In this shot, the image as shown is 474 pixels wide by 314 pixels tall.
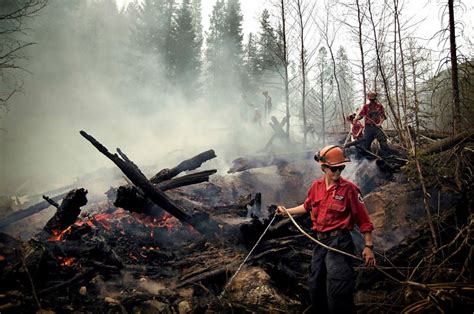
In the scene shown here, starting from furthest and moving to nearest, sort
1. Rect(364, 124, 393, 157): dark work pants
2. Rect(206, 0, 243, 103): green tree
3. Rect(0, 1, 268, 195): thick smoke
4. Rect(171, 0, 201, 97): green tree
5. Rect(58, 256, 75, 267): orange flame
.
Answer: Rect(206, 0, 243, 103): green tree < Rect(171, 0, 201, 97): green tree < Rect(0, 1, 268, 195): thick smoke < Rect(364, 124, 393, 157): dark work pants < Rect(58, 256, 75, 267): orange flame

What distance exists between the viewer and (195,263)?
5.17 metres

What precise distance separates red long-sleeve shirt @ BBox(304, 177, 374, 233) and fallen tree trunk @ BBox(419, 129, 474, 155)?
3.65m

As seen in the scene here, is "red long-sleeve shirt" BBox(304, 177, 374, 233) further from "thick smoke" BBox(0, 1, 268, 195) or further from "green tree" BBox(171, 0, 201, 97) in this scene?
"green tree" BBox(171, 0, 201, 97)

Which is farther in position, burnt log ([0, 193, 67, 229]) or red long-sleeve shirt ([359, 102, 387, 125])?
red long-sleeve shirt ([359, 102, 387, 125])

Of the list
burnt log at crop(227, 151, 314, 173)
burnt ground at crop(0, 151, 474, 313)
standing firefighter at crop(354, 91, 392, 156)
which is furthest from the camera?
burnt log at crop(227, 151, 314, 173)

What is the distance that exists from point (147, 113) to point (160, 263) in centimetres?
2610

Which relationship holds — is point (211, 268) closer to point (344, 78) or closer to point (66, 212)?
point (66, 212)

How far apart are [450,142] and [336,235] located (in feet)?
15.5

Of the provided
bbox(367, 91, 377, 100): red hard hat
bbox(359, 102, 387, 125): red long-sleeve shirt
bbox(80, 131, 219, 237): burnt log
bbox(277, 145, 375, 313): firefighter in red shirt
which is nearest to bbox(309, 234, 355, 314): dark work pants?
bbox(277, 145, 375, 313): firefighter in red shirt

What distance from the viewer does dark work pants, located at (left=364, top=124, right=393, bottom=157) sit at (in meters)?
8.74

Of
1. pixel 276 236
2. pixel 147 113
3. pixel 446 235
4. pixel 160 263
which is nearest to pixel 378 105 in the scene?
pixel 446 235

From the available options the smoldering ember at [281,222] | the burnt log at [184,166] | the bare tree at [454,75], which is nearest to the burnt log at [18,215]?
the smoldering ember at [281,222]

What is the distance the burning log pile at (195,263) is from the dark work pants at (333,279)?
0.58 metres

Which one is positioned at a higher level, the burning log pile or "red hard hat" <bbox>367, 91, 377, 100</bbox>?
"red hard hat" <bbox>367, 91, 377, 100</bbox>
